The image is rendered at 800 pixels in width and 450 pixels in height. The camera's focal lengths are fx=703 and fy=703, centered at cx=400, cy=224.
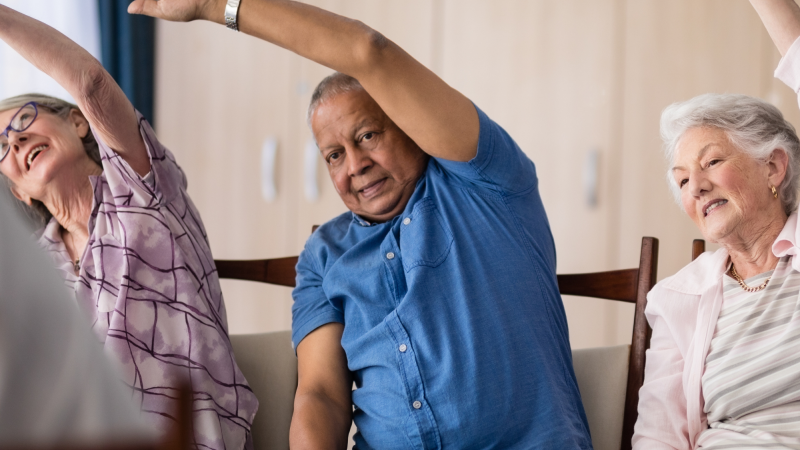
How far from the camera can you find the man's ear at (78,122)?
1.58m

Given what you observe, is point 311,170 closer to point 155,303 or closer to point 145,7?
point 155,303

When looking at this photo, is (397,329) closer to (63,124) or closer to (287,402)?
(287,402)

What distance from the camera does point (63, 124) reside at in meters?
1.56

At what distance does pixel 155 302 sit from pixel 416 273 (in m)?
0.53

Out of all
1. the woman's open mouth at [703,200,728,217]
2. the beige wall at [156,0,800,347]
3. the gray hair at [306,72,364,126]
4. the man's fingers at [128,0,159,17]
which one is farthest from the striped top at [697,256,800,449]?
the beige wall at [156,0,800,347]

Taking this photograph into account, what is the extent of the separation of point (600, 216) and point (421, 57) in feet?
3.29

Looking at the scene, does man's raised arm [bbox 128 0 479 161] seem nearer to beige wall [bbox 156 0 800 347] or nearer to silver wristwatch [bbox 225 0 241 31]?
silver wristwatch [bbox 225 0 241 31]

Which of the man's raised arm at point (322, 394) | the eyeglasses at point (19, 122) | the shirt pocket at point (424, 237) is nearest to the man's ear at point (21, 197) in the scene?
the eyeglasses at point (19, 122)

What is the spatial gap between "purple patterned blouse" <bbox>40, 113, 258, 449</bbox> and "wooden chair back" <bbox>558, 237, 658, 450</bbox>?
756mm

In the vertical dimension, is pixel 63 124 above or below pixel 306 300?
above

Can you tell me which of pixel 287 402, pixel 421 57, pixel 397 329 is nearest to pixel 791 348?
pixel 397 329

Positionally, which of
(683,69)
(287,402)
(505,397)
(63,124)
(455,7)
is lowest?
(287,402)

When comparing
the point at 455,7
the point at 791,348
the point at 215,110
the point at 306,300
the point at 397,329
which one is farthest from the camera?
the point at 215,110

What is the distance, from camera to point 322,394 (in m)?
1.38
